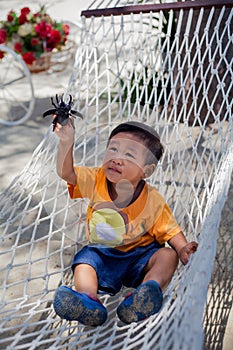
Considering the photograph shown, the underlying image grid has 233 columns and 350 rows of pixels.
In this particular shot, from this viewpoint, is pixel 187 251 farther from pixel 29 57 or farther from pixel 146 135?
pixel 29 57

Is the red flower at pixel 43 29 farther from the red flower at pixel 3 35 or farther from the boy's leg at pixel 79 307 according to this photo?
the boy's leg at pixel 79 307

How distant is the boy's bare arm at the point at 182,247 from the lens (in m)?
1.76

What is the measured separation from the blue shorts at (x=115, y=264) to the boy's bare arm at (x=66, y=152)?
0.21m

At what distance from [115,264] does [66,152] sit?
35 centimetres

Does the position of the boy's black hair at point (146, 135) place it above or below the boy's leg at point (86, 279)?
above

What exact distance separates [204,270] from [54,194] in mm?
878

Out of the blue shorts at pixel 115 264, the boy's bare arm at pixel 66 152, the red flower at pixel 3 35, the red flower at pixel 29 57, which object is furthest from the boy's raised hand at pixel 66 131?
the red flower at pixel 3 35

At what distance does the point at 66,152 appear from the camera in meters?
1.78

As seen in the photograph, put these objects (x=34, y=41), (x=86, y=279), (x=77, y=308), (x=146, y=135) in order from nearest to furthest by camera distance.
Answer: (x=77, y=308) < (x=86, y=279) < (x=146, y=135) < (x=34, y=41)

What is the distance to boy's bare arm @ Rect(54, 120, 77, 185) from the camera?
1.70 meters

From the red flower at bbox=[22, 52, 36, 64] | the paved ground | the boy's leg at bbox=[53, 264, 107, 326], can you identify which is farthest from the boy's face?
the red flower at bbox=[22, 52, 36, 64]

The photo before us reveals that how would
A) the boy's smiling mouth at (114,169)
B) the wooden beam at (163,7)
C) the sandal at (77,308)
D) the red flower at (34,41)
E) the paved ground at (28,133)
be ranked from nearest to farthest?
1. the sandal at (77,308)
2. the boy's smiling mouth at (114,169)
3. the wooden beam at (163,7)
4. the paved ground at (28,133)
5. the red flower at (34,41)

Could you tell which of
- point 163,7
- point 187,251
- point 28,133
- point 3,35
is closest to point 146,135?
point 187,251

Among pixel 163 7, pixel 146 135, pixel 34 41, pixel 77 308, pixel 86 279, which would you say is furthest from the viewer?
pixel 34 41
